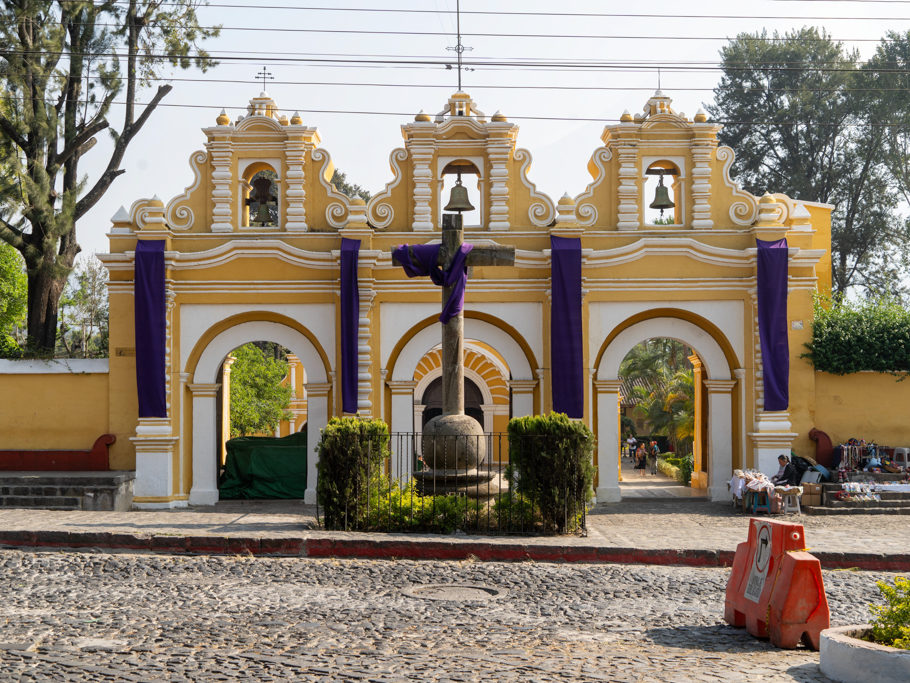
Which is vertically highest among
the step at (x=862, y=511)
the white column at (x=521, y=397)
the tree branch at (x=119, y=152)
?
the tree branch at (x=119, y=152)

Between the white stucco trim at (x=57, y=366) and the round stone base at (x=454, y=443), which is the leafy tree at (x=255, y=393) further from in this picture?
the round stone base at (x=454, y=443)

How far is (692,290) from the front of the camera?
643 inches

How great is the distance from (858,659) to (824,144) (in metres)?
32.1

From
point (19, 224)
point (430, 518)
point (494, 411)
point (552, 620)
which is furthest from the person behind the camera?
point (494, 411)

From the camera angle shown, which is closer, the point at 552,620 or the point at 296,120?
the point at 552,620

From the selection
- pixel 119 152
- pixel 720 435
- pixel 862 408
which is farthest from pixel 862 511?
pixel 119 152

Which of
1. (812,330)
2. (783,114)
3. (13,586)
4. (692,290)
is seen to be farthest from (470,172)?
(783,114)

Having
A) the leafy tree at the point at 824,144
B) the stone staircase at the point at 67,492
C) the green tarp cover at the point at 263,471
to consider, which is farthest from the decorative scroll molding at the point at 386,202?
the leafy tree at the point at 824,144

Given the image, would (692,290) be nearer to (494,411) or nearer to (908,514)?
(908,514)

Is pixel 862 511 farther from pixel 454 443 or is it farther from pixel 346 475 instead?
pixel 346 475

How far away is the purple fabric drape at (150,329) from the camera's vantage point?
51.9 ft

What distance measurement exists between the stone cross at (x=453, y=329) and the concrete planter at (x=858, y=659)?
668 cm

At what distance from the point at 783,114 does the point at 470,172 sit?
69.1 ft

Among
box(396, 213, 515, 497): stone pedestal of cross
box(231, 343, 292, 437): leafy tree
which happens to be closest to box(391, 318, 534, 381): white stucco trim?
box(396, 213, 515, 497): stone pedestal of cross
